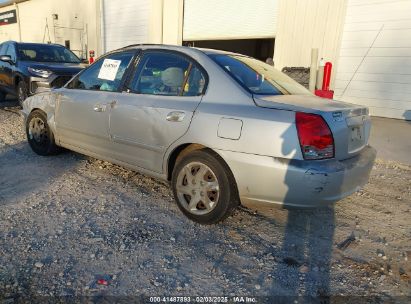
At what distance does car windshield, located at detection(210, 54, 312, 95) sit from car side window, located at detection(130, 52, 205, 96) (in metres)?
0.27

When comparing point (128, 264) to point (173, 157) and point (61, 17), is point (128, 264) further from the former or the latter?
point (61, 17)

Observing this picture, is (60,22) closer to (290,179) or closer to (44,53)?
(44,53)

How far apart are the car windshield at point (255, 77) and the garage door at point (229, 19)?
781 cm

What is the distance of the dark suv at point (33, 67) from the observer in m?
7.70

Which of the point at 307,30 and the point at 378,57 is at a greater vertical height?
the point at 307,30

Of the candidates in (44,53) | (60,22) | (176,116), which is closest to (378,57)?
(176,116)

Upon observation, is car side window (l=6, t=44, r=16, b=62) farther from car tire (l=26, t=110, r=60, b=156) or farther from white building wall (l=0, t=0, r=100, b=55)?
white building wall (l=0, t=0, r=100, b=55)

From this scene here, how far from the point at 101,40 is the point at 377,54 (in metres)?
13.5

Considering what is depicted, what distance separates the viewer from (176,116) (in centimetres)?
319

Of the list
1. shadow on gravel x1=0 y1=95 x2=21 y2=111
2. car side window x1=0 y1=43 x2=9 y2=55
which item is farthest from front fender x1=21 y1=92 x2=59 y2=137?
car side window x1=0 y1=43 x2=9 y2=55

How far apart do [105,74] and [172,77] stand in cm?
105

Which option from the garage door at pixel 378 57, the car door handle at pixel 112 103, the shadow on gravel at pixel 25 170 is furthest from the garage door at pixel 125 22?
the car door handle at pixel 112 103

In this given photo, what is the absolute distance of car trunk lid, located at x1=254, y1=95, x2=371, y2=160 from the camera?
2703mm

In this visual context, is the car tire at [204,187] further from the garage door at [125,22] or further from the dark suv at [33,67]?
the garage door at [125,22]
